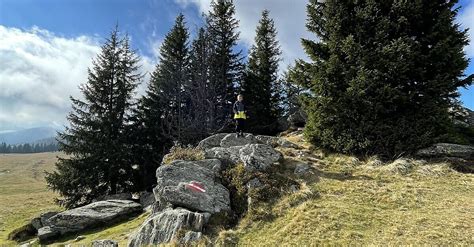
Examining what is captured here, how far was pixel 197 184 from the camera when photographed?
1303 centimetres

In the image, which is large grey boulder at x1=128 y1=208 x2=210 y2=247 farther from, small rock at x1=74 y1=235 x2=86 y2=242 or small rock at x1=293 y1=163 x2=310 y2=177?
small rock at x1=74 y1=235 x2=86 y2=242

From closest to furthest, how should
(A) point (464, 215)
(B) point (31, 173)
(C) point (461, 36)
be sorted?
(A) point (464, 215) < (C) point (461, 36) < (B) point (31, 173)

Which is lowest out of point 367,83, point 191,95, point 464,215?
point 464,215

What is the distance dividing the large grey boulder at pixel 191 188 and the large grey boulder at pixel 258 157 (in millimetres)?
1484

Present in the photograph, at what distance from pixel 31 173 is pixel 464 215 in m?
147

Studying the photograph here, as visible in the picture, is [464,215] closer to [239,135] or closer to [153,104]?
[239,135]

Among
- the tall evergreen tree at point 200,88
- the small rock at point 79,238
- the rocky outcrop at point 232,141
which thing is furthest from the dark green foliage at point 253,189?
the tall evergreen tree at point 200,88

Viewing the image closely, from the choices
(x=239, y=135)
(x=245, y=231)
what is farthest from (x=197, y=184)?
(x=239, y=135)

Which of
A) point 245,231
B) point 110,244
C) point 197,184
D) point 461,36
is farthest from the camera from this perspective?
point 461,36

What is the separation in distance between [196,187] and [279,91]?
18.3 m

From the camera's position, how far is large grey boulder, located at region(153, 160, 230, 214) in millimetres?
12422

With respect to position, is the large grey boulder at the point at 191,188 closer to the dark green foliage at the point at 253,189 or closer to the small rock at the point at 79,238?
the dark green foliage at the point at 253,189

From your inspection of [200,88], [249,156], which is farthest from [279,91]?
[249,156]

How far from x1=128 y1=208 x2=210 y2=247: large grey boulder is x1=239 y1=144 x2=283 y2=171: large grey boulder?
326 centimetres
